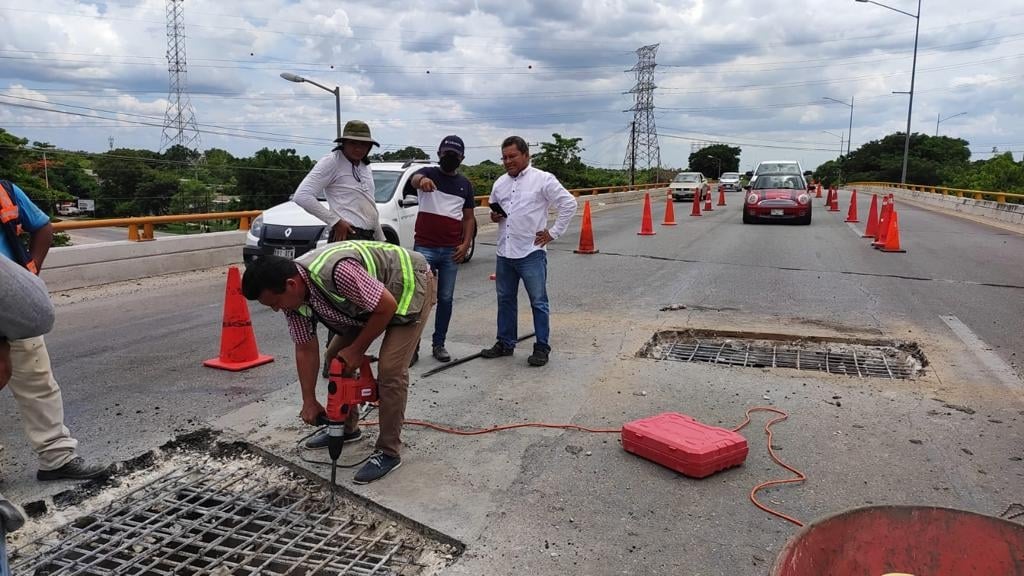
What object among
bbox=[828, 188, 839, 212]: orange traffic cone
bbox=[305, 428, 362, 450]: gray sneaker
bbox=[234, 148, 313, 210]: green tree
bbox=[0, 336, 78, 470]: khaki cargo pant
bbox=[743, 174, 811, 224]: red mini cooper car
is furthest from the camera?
bbox=[234, 148, 313, 210]: green tree

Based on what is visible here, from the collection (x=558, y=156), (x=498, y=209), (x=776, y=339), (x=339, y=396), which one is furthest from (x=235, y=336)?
(x=558, y=156)

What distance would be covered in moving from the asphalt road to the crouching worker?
44 centimetres

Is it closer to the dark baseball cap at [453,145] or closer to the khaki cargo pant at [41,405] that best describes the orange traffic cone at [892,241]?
the dark baseball cap at [453,145]

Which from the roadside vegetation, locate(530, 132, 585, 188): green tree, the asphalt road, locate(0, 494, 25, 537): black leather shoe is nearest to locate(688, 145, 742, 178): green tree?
the roadside vegetation

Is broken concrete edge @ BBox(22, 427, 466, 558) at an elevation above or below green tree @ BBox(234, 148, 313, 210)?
below

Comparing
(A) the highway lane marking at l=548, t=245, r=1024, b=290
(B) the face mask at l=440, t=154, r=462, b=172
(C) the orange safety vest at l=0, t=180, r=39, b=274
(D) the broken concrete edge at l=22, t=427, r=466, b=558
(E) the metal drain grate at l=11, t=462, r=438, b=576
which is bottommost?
(E) the metal drain grate at l=11, t=462, r=438, b=576

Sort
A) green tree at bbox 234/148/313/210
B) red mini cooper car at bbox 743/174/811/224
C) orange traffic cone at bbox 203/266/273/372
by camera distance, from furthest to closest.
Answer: green tree at bbox 234/148/313/210 < red mini cooper car at bbox 743/174/811/224 < orange traffic cone at bbox 203/266/273/372

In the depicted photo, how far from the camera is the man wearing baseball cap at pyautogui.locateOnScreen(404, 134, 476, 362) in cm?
541

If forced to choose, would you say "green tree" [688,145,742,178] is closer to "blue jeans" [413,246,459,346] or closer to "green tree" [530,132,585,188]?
"green tree" [530,132,585,188]

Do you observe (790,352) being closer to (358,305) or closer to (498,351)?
(498,351)

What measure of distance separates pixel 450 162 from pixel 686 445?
2908 millimetres

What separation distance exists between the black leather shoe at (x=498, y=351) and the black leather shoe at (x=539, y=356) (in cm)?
26

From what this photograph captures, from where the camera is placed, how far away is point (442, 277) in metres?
5.58

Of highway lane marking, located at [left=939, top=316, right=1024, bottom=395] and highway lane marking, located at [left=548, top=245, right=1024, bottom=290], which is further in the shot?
highway lane marking, located at [left=548, top=245, right=1024, bottom=290]
